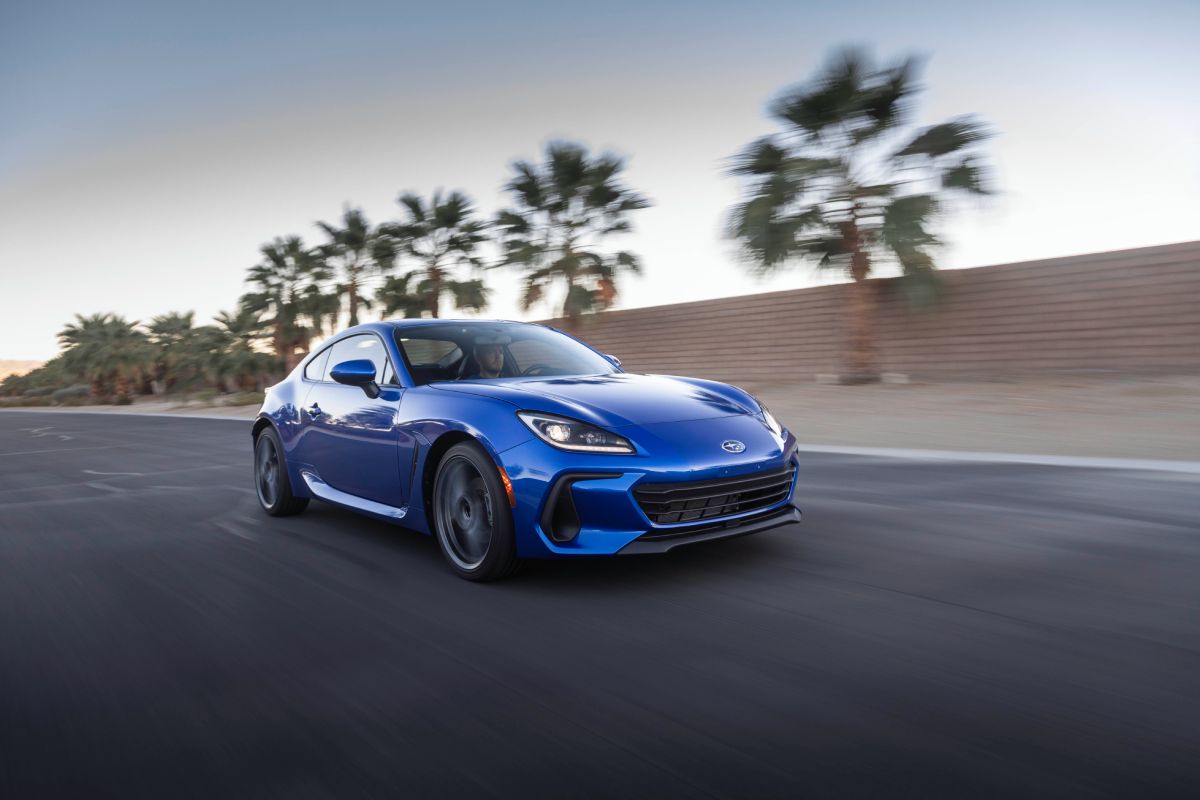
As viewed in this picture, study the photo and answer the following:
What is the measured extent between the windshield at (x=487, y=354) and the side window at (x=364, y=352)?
148 mm

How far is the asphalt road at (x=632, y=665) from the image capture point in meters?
2.36

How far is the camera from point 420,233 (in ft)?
112

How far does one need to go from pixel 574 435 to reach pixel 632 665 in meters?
1.20

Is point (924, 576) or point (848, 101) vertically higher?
point (848, 101)

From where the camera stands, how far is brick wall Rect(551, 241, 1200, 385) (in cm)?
1589

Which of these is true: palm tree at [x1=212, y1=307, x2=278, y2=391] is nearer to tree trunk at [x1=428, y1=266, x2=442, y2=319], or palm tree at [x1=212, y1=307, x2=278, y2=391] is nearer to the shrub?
tree trunk at [x1=428, y1=266, x2=442, y2=319]

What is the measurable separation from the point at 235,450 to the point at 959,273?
14743 mm

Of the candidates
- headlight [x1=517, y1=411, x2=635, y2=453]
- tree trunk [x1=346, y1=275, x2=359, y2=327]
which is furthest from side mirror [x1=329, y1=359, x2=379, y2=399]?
tree trunk [x1=346, y1=275, x2=359, y2=327]

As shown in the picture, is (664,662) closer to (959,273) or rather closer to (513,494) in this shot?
(513,494)

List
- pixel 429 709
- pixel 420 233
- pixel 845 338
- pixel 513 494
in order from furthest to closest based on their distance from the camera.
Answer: pixel 420 233 < pixel 845 338 < pixel 513 494 < pixel 429 709

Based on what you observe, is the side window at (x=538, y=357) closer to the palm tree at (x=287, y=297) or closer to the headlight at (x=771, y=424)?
the headlight at (x=771, y=424)

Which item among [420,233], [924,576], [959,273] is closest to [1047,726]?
[924,576]

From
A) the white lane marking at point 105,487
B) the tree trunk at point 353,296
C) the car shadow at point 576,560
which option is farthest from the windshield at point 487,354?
the tree trunk at point 353,296

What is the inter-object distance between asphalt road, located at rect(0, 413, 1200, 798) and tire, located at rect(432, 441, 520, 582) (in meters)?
0.14
